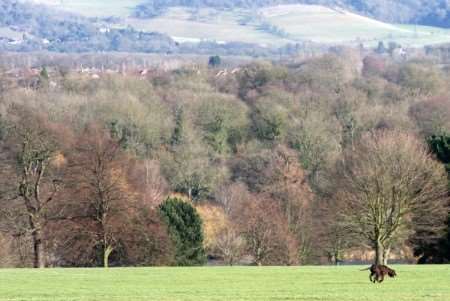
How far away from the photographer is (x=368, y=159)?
6172 centimetres

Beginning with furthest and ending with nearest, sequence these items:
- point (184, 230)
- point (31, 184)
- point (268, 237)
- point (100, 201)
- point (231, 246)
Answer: point (231, 246) → point (268, 237) → point (184, 230) → point (31, 184) → point (100, 201)

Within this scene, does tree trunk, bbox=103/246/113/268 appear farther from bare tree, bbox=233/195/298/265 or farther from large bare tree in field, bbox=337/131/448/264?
bare tree, bbox=233/195/298/265

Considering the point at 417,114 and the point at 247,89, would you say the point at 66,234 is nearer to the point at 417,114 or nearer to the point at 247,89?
the point at 417,114

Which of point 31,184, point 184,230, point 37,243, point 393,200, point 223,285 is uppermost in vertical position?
point 223,285

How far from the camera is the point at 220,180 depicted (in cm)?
9550

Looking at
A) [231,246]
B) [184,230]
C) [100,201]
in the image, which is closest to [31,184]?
[100,201]

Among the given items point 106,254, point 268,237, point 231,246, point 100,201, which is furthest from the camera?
point 231,246

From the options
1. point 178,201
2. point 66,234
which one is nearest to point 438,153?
point 178,201

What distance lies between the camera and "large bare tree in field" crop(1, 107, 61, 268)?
55.4m

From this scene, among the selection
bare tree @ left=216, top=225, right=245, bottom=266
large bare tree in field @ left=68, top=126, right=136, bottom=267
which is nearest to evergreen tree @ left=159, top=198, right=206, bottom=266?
large bare tree in field @ left=68, top=126, right=136, bottom=267

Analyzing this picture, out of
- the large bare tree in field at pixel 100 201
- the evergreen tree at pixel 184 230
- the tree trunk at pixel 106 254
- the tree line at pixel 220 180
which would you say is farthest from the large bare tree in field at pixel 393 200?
the tree trunk at pixel 106 254

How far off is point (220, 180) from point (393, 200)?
39100 millimetres

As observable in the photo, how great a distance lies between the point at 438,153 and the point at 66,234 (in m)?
17.9

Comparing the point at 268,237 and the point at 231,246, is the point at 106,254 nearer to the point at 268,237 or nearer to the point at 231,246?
the point at 268,237
